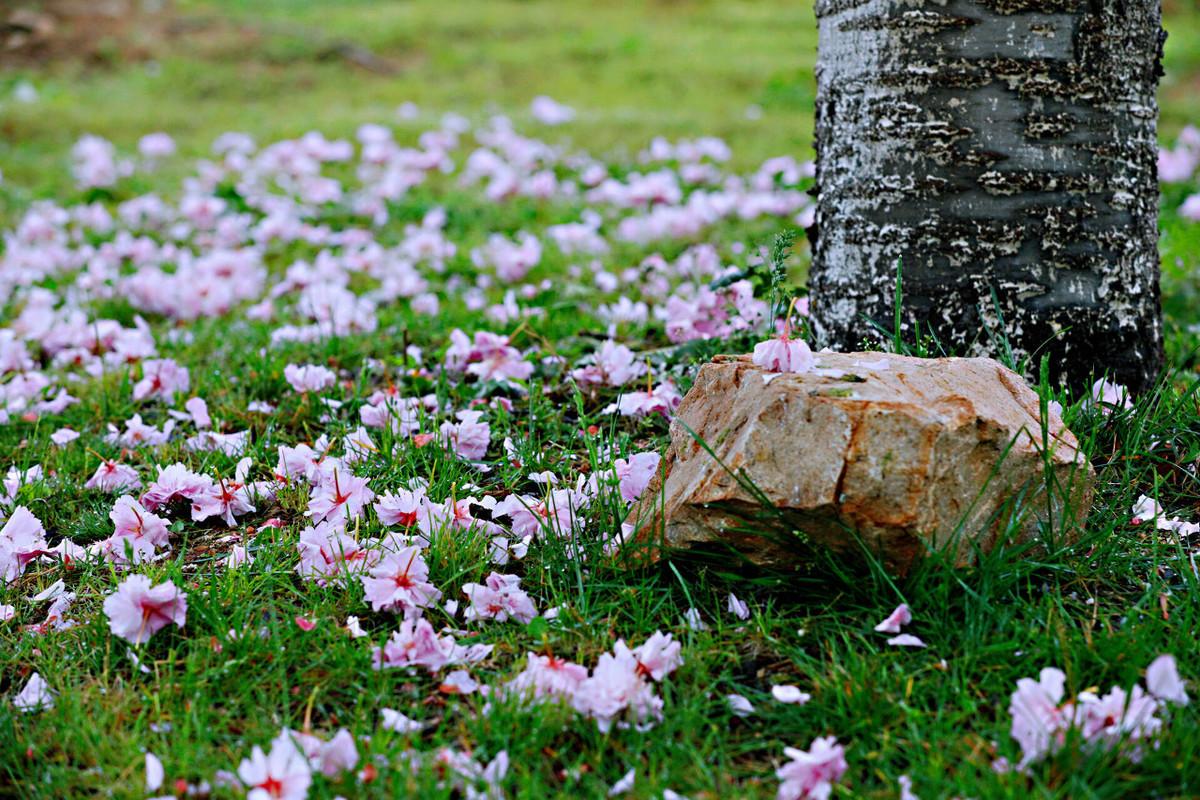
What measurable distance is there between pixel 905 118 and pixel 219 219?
195 inches

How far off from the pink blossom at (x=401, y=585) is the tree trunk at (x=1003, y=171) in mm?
1395

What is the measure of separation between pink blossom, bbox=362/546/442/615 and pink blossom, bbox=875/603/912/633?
2.87 ft

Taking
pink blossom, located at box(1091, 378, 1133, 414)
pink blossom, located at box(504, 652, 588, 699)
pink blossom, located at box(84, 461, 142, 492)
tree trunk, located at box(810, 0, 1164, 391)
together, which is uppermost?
tree trunk, located at box(810, 0, 1164, 391)

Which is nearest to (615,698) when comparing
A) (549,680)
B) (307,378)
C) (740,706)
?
(549,680)

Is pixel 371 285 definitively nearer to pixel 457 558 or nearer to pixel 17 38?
pixel 457 558

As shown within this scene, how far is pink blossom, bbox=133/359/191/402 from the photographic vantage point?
358 cm

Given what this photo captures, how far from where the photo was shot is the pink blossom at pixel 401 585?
2.09 metres

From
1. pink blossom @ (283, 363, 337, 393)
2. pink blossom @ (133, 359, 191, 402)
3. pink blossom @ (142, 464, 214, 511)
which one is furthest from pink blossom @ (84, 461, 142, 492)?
pink blossom @ (133, 359, 191, 402)

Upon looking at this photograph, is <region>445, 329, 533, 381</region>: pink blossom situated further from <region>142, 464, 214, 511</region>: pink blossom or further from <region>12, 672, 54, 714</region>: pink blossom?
<region>12, 672, 54, 714</region>: pink blossom

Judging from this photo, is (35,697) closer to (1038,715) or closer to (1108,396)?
(1038,715)

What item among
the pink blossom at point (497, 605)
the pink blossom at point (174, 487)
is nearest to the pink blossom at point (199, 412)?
the pink blossom at point (174, 487)

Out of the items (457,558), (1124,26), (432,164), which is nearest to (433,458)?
(457,558)

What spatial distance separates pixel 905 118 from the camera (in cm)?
268

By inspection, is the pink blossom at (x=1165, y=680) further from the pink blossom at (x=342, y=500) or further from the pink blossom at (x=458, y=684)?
the pink blossom at (x=342, y=500)
